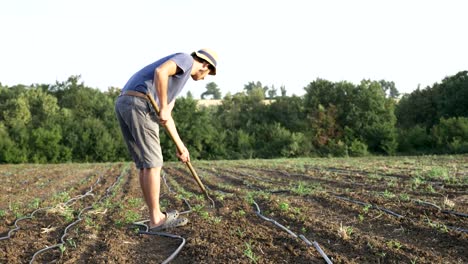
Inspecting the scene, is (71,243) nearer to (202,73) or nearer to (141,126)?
(141,126)

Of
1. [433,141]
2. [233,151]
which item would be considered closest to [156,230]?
[433,141]

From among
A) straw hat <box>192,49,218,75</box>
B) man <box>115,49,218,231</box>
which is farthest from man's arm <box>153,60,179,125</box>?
straw hat <box>192,49,218,75</box>

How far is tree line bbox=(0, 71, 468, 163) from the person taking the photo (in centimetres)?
3061

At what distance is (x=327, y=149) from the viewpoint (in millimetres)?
33594

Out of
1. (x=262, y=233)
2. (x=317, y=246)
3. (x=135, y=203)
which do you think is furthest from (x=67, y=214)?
(x=317, y=246)

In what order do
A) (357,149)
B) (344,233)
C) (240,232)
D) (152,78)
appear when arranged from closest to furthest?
(344,233), (240,232), (152,78), (357,149)

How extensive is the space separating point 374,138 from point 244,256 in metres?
31.1

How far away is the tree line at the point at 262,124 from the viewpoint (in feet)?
100

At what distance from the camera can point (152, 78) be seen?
13.2ft

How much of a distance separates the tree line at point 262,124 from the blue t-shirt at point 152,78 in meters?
25.9

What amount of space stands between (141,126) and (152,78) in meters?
0.45

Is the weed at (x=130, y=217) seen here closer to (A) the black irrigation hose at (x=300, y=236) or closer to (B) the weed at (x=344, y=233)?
(A) the black irrigation hose at (x=300, y=236)

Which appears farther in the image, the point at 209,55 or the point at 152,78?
the point at 209,55

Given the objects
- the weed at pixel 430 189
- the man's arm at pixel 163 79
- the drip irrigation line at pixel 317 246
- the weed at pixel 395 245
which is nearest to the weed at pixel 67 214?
the man's arm at pixel 163 79
